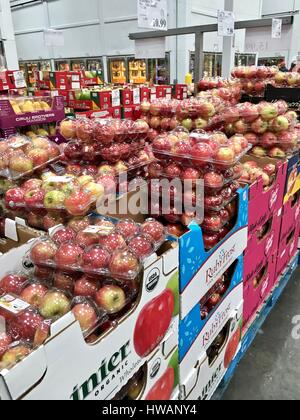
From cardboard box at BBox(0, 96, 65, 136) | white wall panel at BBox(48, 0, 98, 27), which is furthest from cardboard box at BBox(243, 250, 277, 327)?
white wall panel at BBox(48, 0, 98, 27)

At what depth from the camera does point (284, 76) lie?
2.95m

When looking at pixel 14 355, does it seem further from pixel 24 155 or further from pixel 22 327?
pixel 24 155

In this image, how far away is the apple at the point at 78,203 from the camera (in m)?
1.28

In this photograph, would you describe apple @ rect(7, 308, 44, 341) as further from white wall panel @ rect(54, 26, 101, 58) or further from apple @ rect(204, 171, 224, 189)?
white wall panel @ rect(54, 26, 101, 58)

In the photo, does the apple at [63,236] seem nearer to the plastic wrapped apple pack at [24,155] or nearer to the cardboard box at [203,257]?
the cardboard box at [203,257]

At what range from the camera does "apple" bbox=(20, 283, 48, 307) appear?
996 mm

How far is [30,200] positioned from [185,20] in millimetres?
9523

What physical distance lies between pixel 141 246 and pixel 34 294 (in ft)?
1.12

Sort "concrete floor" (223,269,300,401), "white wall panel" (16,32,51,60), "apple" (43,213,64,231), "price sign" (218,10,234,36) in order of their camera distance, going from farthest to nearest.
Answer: "white wall panel" (16,32,51,60) → "price sign" (218,10,234,36) → "concrete floor" (223,269,300,401) → "apple" (43,213,64,231)

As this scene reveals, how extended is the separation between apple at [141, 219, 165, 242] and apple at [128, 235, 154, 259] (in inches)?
1.4

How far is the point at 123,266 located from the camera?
39.6 inches

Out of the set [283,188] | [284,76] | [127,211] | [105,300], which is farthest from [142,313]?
[284,76]

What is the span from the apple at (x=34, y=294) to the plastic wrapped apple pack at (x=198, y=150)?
2.68 feet

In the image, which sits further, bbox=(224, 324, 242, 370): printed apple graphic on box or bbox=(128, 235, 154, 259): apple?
bbox=(224, 324, 242, 370): printed apple graphic on box
